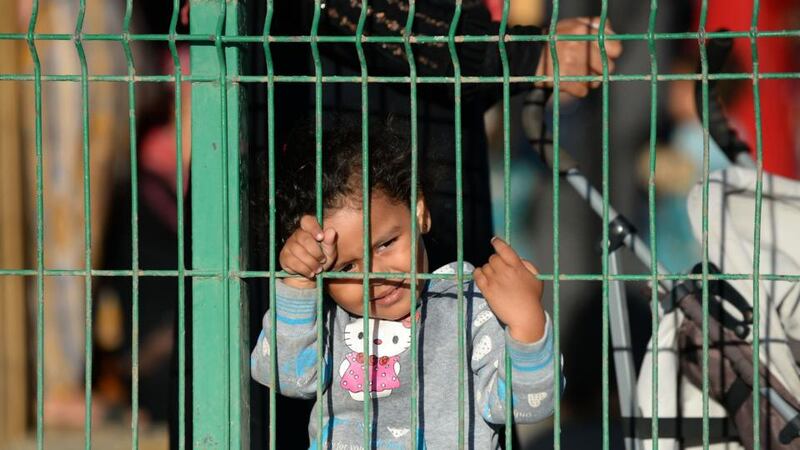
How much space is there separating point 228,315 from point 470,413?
0.63 meters

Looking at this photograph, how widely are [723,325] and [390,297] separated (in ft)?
4.06

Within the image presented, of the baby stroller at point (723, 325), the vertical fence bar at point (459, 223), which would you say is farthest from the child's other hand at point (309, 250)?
the baby stroller at point (723, 325)

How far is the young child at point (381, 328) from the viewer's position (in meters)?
2.61

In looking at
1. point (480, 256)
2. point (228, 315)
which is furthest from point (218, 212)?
point (480, 256)

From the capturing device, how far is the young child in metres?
2.61

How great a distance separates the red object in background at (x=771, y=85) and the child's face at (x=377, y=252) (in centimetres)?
195

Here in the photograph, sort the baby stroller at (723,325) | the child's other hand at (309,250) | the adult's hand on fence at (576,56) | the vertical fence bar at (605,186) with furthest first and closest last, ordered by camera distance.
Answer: the adult's hand on fence at (576,56), the baby stroller at (723,325), the child's other hand at (309,250), the vertical fence bar at (605,186)

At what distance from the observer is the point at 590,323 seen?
4.43 m

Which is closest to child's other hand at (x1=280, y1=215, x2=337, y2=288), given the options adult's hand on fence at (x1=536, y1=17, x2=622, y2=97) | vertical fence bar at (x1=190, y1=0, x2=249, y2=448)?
vertical fence bar at (x1=190, y1=0, x2=249, y2=448)

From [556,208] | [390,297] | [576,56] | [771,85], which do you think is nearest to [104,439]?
[390,297]

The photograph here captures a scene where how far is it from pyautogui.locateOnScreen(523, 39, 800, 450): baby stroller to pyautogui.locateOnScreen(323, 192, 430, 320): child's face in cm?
100

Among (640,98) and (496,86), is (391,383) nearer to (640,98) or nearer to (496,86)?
(496,86)

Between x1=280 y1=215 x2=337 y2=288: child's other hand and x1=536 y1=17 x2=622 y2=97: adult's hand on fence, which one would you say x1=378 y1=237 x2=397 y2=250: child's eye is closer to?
x1=280 y1=215 x2=337 y2=288: child's other hand

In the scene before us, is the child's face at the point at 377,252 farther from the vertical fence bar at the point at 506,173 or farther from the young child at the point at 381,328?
the vertical fence bar at the point at 506,173
